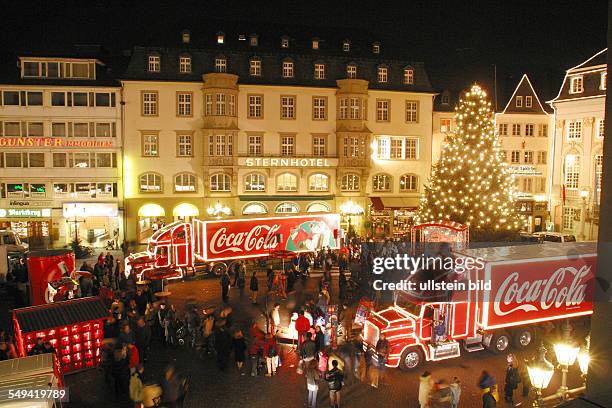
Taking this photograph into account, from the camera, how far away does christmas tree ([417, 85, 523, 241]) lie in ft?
81.1

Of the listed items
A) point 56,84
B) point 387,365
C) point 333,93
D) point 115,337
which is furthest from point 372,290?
point 56,84

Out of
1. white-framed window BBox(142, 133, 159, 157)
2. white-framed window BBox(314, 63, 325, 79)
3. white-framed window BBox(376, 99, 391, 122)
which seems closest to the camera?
white-framed window BBox(142, 133, 159, 157)

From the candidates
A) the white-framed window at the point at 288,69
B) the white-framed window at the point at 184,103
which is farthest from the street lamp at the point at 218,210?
the white-framed window at the point at 288,69

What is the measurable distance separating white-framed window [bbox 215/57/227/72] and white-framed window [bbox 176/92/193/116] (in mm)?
2921

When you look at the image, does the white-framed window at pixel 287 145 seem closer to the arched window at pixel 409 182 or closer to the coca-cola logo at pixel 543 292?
the arched window at pixel 409 182

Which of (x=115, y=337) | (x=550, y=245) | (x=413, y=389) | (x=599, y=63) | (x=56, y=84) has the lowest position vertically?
(x=413, y=389)

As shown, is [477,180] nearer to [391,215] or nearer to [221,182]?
[391,215]

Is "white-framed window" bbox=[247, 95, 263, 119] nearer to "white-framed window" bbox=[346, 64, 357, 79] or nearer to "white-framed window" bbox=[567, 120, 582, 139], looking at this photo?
"white-framed window" bbox=[346, 64, 357, 79]

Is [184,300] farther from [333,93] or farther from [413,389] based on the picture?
[333,93]

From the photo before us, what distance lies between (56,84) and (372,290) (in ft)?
93.7

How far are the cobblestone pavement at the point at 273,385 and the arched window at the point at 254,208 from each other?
905 inches

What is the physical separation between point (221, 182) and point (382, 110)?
Result: 14.4 meters

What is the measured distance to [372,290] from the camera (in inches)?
851

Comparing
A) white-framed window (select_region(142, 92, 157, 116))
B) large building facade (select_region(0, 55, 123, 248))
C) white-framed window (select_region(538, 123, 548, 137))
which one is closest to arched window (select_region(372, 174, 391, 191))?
white-framed window (select_region(538, 123, 548, 137))
